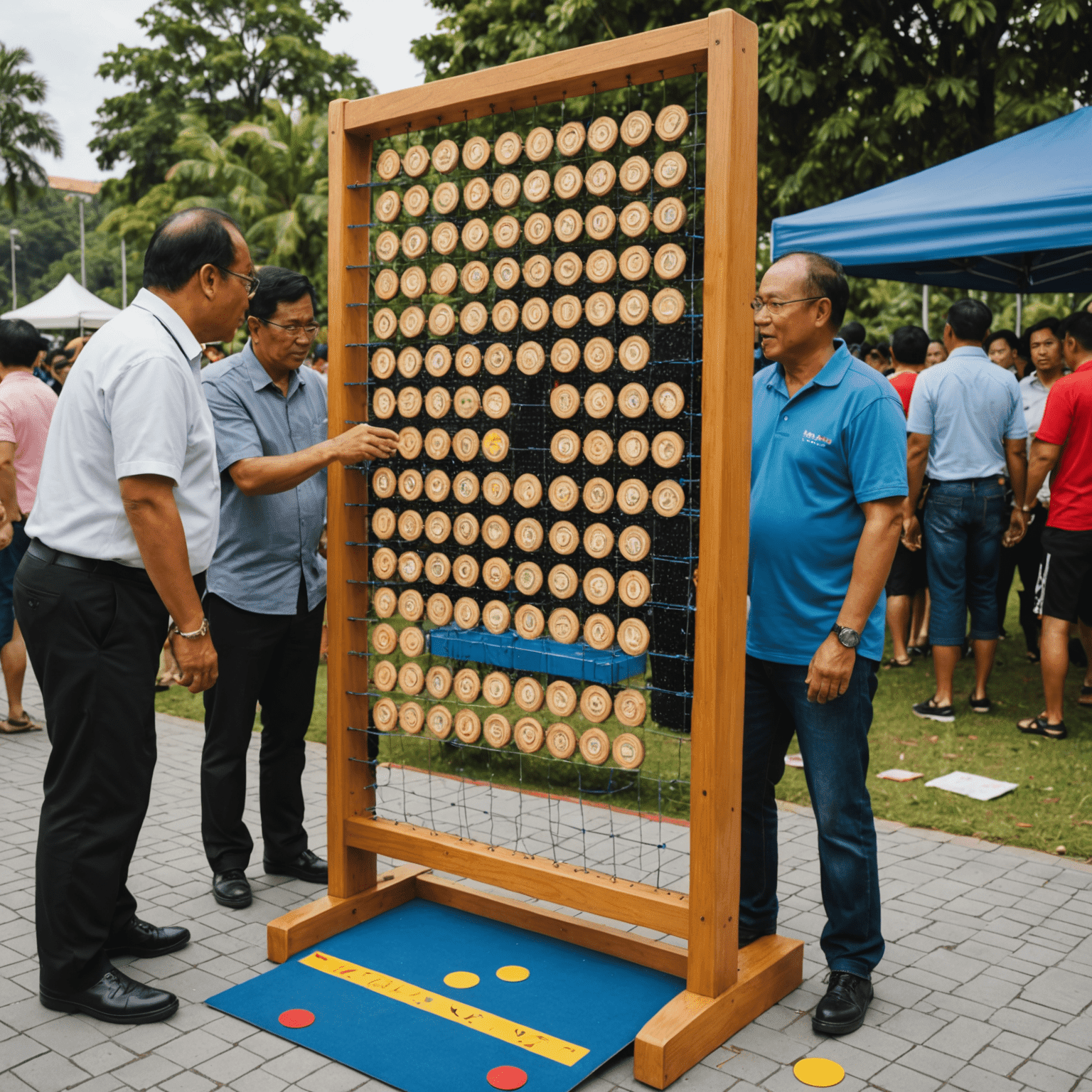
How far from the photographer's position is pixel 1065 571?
20.1 feet

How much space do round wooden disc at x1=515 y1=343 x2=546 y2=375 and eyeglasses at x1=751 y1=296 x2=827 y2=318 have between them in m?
0.66

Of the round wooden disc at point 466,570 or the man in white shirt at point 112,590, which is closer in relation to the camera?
the man in white shirt at point 112,590

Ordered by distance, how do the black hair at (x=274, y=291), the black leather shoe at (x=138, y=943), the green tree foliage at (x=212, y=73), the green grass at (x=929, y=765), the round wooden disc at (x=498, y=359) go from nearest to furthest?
the round wooden disc at (x=498, y=359)
the black leather shoe at (x=138, y=943)
the black hair at (x=274, y=291)
the green grass at (x=929, y=765)
the green tree foliage at (x=212, y=73)

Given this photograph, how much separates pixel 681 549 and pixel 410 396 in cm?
107

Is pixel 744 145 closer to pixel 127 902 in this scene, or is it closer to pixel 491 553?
pixel 491 553

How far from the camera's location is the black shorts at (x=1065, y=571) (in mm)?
6078

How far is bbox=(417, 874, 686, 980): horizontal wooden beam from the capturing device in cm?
352

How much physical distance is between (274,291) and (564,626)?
5.61ft

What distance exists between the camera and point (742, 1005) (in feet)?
10.6

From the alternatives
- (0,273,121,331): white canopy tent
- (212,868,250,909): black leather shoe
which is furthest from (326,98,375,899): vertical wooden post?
(0,273,121,331): white canopy tent

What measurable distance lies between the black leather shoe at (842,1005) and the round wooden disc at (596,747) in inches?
37.8

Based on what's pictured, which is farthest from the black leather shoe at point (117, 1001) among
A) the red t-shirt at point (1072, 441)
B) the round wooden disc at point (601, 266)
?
the red t-shirt at point (1072, 441)

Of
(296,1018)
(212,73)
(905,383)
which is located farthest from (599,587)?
(212,73)

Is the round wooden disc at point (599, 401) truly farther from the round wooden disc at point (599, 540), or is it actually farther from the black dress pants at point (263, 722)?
the black dress pants at point (263, 722)
